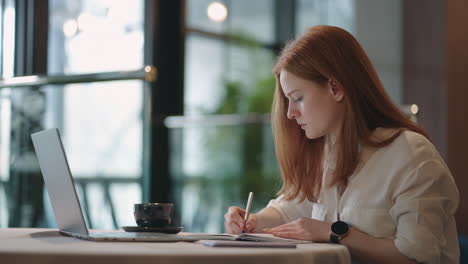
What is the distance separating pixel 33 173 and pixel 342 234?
226 centimetres

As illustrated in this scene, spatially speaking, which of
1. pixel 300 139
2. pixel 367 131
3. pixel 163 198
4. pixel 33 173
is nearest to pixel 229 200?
pixel 163 198

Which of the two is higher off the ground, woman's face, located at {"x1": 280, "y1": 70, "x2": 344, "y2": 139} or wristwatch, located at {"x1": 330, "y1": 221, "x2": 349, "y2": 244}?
woman's face, located at {"x1": 280, "y1": 70, "x2": 344, "y2": 139}

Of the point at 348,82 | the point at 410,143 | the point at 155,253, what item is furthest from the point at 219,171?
the point at 155,253

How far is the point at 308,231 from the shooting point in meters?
1.64

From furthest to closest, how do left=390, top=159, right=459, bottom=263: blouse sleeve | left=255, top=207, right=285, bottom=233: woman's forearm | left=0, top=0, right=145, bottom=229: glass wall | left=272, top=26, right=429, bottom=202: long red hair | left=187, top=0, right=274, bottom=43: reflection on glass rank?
left=187, top=0, right=274, bottom=43: reflection on glass < left=0, top=0, right=145, bottom=229: glass wall < left=255, top=207, right=285, bottom=233: woman's forearm < left=272, top=26, right=429, bottom=202: long red hair < left=390, top=159, right=459, bottom=263: blouse sleeve

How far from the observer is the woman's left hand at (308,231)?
1.63 m

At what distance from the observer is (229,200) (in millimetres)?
4348

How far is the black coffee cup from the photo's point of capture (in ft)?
5.73

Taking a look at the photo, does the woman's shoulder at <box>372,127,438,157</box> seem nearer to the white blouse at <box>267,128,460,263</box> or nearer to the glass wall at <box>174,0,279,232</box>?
the white blouse at <box>267,128,460,263</box>

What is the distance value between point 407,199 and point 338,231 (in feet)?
0.61

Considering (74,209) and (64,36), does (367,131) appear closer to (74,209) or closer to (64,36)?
(74,209)

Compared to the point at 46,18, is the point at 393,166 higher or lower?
lower

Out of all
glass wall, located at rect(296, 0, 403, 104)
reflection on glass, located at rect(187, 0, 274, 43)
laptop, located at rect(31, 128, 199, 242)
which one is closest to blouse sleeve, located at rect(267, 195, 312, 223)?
laptop, located at rect(31, 128, 199, 242)

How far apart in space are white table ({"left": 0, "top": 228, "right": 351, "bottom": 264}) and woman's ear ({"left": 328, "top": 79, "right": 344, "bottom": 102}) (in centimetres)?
58
